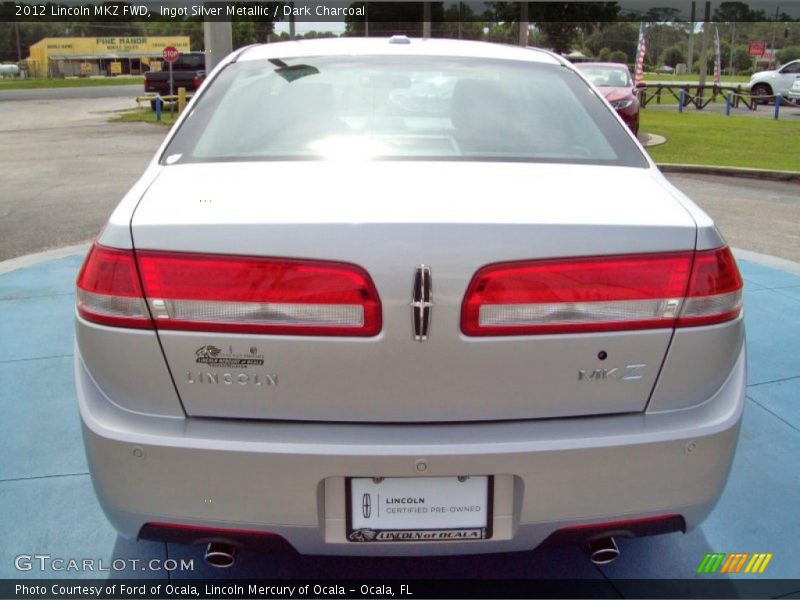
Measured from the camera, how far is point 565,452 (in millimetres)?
1872

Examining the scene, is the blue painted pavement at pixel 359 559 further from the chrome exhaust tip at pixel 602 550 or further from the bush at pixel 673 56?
the bush at pixel 673 56

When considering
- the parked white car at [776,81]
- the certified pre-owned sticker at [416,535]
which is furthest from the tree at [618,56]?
the certified pre-owned sticker at [416,535]

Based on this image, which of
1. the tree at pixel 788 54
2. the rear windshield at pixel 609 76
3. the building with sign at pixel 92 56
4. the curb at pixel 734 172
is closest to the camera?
the curb at pixel 734 172

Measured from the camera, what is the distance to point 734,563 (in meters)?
2.58

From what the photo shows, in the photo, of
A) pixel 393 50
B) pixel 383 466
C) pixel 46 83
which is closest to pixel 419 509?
pixel 383 466

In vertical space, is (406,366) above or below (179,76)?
below

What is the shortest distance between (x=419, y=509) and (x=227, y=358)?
585 mm

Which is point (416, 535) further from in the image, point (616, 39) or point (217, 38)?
point (616, 39)

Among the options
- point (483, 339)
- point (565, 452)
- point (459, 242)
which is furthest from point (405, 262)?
point (565, 452)

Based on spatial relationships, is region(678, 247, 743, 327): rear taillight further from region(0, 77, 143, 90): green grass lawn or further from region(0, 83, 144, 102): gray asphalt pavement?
region(0, 77, 143, 90): green grass lawn

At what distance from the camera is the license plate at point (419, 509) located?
1910 mm

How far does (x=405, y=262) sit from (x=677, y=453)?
2.67ft

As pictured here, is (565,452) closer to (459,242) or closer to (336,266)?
(459,242)

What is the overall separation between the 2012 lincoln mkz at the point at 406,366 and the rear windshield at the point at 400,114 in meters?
0.43
